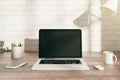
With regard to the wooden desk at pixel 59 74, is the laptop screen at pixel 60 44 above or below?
above

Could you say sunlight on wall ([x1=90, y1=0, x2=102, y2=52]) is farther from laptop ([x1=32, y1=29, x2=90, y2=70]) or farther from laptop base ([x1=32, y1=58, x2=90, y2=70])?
laptop base ([x1=32, y1=58, x2=90, y2=70])

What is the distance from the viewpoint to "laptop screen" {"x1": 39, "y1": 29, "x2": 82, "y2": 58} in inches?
61.9

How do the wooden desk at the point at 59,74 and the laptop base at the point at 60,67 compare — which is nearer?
the wooden desk at the point at 59,74

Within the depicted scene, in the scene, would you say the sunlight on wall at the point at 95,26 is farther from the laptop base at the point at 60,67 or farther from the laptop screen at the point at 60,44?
the laptop base at the point at 60,67

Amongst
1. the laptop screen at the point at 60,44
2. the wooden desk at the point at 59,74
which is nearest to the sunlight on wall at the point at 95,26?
the laptop screen at the point at 60,44

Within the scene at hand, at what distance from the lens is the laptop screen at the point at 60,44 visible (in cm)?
157

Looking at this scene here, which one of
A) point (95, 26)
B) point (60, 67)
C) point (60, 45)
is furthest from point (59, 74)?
point (95, 26)

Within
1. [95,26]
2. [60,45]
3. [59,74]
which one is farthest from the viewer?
[95,26]

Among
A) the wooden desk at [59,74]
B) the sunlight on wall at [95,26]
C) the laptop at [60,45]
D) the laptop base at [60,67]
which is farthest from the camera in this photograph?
the sunlight on wall at [95,26]

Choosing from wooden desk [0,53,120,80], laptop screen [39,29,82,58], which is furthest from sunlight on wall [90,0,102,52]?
wooden desk [0,53,120,80]

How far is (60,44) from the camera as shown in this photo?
1.58 m

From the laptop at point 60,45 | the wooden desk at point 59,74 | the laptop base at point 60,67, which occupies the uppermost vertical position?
the laptop at point 60,45

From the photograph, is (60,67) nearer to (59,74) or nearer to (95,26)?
(59,74)

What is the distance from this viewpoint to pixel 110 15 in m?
1.91
